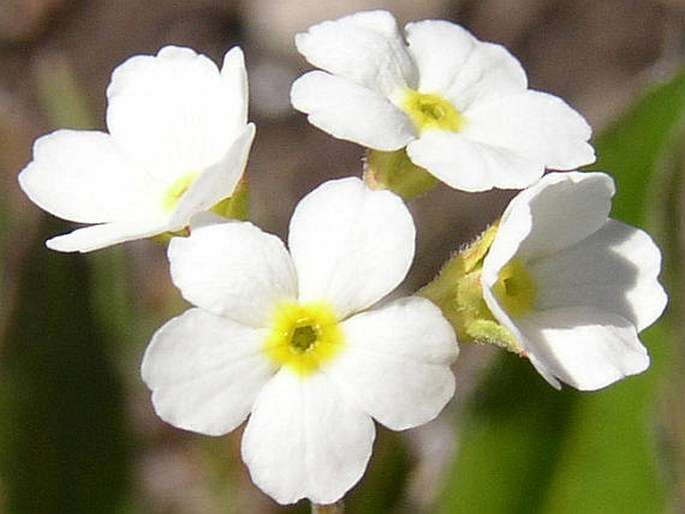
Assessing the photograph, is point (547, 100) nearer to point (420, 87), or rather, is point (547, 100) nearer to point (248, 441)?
point (420, 87)

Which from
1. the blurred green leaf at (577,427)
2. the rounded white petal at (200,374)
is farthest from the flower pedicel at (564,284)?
the blurred green leaf at (577,427)

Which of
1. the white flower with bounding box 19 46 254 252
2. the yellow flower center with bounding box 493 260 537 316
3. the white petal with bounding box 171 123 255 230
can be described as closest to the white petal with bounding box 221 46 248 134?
the white flower with bounding box 19 46 254 252

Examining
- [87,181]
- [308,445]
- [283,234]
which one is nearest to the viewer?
[308,445]

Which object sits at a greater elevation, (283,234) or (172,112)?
(172,112)

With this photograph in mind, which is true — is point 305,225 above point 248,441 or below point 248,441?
above

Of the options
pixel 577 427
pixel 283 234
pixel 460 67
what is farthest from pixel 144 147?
pixel 283 234

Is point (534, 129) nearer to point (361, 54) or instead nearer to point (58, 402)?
point (361, 54)

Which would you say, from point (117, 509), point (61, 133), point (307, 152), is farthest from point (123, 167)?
point (307, 152)
